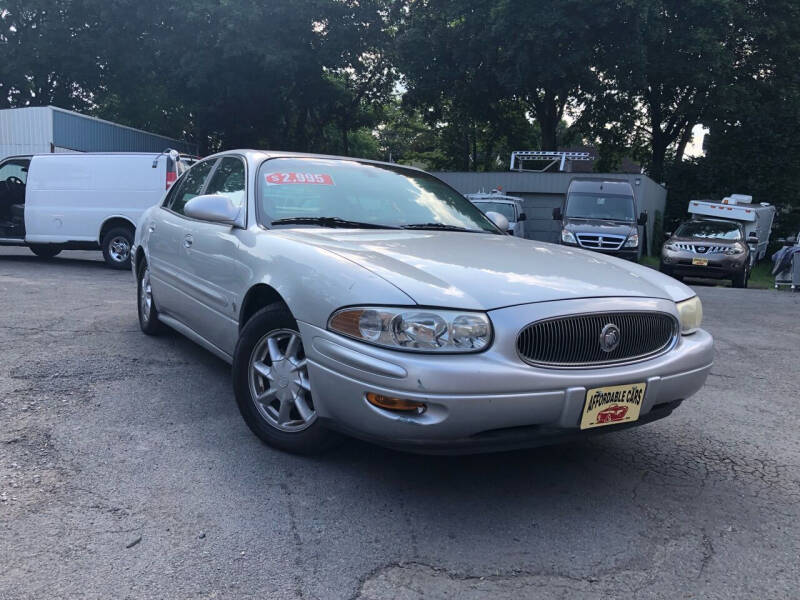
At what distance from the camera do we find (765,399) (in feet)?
15.5

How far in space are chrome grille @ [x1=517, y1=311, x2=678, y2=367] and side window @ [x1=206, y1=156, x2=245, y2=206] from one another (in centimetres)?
217

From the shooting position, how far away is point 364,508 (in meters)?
2.85

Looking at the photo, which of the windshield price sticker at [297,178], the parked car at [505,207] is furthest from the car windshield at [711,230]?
the windshield price sticker at [297,178]

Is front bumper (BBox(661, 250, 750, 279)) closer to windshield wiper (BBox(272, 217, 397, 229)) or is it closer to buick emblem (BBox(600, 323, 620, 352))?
windshield wiper (BBox(272, 217, 397, 229))

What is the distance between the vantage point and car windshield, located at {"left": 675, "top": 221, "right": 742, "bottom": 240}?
49.2 ft

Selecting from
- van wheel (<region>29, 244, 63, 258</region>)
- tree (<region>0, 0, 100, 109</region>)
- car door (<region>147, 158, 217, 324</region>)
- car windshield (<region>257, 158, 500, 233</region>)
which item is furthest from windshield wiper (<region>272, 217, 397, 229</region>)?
tree (<region>0, 0, 100, 109</region>)

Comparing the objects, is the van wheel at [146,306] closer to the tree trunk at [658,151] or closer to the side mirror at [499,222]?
the side mirror at [499,222]

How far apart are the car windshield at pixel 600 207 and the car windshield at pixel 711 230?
129cm

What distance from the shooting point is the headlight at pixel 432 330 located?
2627 millimetres

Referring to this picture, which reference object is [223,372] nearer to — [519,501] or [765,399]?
[519,501]

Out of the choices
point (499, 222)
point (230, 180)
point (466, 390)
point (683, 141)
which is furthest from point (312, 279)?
point (683, 141)

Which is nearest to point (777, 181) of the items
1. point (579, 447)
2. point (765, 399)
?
point (765, 399)

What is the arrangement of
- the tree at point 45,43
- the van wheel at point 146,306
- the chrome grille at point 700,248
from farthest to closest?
1. the tree at point 45,43
2. the chrome grille at point 700,248
3. the van wheel at point 146,306

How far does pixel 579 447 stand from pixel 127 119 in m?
32.4
